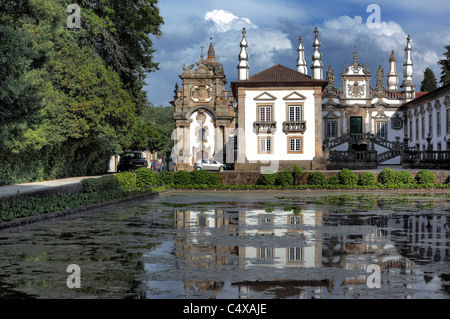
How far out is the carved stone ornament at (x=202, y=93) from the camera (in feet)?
213

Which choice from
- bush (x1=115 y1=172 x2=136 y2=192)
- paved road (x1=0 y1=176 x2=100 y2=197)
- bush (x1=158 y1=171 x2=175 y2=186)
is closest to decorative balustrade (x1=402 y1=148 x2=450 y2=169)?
bush (x1=158 y1=171 x2=175 y2=186)

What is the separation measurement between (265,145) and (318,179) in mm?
20802

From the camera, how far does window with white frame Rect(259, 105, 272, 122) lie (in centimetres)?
5388

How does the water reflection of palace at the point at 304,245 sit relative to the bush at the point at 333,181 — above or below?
below

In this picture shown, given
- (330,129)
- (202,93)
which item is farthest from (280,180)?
(330,129)

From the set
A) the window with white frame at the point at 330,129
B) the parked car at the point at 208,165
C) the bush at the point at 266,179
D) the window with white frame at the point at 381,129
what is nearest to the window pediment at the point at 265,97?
the parked car at the point at 208,165

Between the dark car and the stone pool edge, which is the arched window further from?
the stone pool edge

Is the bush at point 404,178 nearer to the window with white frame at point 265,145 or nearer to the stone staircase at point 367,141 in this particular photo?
the window with white frame at point 265,145

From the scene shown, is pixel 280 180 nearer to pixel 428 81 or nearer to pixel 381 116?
pixel 381 116

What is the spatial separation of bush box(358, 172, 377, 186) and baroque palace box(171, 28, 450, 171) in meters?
15.6

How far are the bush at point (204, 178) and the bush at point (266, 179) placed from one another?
104 inches

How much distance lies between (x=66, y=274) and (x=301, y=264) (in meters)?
3.49

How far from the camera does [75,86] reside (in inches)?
1342
